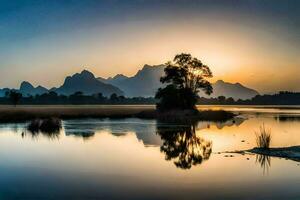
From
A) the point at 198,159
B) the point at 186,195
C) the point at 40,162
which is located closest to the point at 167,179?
the point at 186,195

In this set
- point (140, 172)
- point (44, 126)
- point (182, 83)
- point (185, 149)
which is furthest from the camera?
point (182, 83)

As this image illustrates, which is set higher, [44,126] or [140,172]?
[44,126]

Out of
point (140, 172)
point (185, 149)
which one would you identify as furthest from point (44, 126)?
point (140, 172)

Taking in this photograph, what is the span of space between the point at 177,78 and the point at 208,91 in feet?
31.4

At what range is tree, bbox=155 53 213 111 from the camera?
92.2 meters

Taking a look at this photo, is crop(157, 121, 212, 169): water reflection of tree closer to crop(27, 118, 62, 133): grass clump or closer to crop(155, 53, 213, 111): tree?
crop(27, 118, 62, 133): grass clump

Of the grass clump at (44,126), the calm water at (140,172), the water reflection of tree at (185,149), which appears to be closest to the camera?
the calm water at (140,172)

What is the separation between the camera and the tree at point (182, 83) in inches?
3630

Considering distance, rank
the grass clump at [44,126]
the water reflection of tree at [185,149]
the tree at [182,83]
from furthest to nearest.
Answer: the tree at [182,83], the grass clump at [44,126], the water reflection of tree at [185,149]

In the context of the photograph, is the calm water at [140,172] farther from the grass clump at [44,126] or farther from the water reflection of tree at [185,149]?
the grass clump at [44,126]

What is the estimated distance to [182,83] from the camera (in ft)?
324

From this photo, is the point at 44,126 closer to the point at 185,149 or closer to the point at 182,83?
the point at 185,149

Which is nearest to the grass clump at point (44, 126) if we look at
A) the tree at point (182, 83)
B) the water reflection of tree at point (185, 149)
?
the water reflection of tree at point (185, 149)

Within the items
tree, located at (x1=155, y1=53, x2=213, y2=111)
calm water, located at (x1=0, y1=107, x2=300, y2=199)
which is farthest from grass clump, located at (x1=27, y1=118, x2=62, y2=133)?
tree, located at (x1=155, y1=53, x2=213, y2=111)
